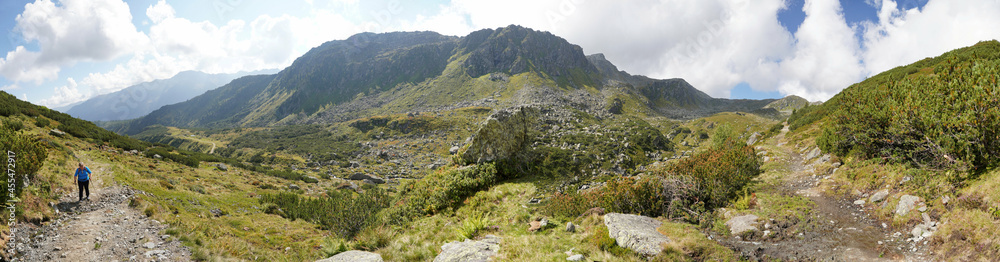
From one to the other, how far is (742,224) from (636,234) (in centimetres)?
412

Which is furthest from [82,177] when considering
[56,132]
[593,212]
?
[56,132]

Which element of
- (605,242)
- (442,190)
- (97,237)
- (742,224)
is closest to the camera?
(605,242)

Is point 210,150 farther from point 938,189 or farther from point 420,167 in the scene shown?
point 938,189

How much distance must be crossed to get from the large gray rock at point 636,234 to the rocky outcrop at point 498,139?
8.00 m

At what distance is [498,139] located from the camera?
53.5 ft

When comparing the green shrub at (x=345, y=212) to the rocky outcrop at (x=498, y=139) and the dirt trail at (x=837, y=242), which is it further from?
the dirt trail at (x=837, y=242)

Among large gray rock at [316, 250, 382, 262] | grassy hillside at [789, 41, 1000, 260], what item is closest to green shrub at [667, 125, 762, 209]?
grassy hillside at [789, 41, 1000, 260]

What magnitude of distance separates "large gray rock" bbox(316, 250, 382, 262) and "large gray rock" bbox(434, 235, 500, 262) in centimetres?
181

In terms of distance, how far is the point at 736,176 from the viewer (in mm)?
12359

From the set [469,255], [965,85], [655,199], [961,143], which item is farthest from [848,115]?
[469,255]

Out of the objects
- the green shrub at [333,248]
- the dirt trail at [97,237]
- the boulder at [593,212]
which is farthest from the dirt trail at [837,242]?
the dirt trail at [97,237]

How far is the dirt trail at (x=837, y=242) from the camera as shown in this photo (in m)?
7.09

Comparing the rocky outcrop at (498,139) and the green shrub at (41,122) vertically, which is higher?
the green shrub at (41,122)

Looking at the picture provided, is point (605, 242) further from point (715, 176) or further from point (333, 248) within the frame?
point (333, 248)
